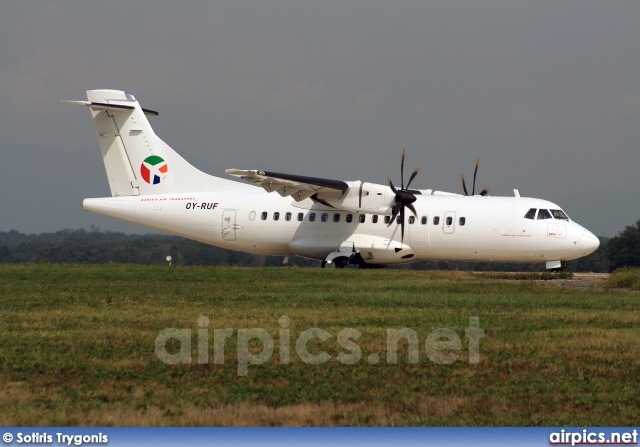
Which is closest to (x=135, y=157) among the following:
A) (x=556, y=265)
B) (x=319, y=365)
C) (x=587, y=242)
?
(x=556, y=265)

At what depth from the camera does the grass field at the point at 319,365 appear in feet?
30.9

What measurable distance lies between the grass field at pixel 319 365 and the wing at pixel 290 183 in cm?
1077

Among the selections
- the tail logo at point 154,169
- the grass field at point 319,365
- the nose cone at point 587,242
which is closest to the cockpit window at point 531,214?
the nose cone at point 587,242

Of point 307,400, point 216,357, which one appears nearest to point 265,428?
point 307,400

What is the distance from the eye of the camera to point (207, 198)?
1427 inches

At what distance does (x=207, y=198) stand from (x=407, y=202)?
7810mm

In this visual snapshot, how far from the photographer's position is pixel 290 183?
33.3 m

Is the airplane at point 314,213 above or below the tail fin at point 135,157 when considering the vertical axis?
below

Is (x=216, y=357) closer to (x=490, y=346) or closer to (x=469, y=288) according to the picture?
(x=490, y=346)

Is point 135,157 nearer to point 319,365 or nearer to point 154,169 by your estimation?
point 154,169

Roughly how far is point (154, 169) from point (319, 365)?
26.3m

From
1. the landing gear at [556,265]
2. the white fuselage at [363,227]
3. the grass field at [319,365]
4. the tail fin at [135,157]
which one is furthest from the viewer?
the tail fin at [135,157]

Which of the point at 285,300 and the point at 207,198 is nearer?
the point at 285,300

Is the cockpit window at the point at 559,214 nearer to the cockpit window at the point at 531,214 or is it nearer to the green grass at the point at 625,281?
the cockpit window at the point at 531,214
